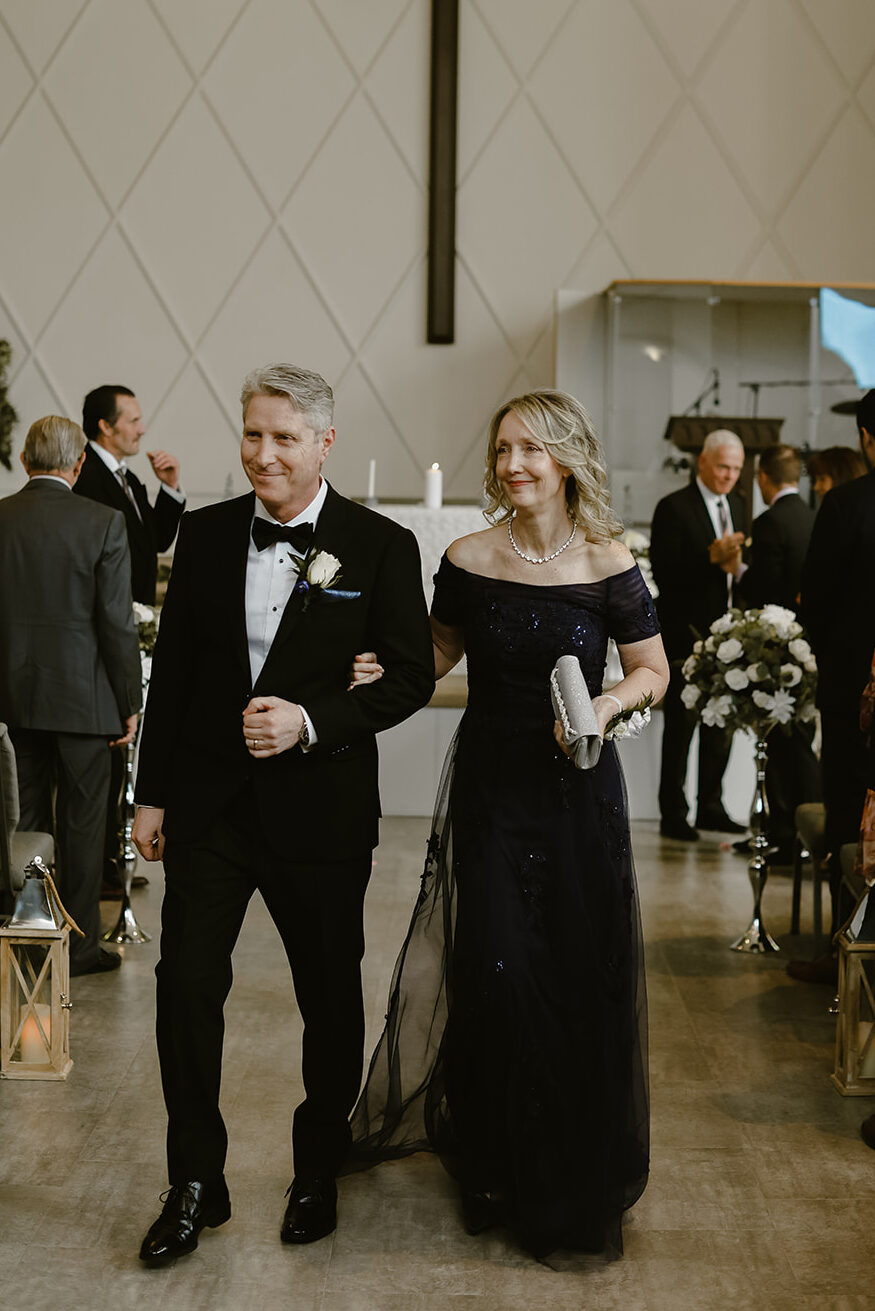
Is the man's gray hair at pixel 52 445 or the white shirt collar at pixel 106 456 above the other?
the white shirt collar at pixel 106 456

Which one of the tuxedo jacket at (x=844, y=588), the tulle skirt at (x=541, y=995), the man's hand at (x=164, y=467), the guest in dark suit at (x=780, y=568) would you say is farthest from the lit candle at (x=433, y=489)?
the tulle skirt at (x=541, y=995)

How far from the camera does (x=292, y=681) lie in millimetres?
2830

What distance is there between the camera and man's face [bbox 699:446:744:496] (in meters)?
7.22

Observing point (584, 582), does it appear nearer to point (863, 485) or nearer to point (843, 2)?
point (863, 485)

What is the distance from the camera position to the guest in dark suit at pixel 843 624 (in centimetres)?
457

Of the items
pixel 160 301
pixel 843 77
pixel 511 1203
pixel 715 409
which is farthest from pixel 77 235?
pixel 511 1203

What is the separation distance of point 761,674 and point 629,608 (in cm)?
219

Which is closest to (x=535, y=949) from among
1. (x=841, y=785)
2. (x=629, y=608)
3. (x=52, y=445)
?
(x=629, y=608)

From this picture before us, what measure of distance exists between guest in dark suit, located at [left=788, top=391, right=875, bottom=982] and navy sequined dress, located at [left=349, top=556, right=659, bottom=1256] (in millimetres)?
1620

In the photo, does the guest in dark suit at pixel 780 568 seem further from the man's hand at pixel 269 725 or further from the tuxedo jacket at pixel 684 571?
the man's hand at pixel 269 725

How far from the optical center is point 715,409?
8453mm

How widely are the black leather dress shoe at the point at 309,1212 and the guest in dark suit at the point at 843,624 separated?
2.15 meters

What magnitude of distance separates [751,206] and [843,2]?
1.39m

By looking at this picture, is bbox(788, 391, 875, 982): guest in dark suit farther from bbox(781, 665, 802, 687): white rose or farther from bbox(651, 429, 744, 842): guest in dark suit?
bbox(651, 429, 744, 842): guest in dark suit
